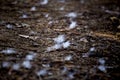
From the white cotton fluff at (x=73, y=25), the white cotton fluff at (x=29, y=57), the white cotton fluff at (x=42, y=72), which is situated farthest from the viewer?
the white cotton fluff at (x=73, y=25)

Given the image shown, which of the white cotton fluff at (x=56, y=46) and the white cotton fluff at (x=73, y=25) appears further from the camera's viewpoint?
the white cotton fluff at (x=73, y=25)

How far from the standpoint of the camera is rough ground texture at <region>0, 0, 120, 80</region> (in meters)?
1.51

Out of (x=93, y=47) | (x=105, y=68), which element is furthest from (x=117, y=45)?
(x=105, y=68)

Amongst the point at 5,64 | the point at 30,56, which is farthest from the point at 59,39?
the point at 5,64

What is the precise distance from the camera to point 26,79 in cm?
141

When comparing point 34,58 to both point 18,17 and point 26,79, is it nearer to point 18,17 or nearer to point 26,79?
point 26,79

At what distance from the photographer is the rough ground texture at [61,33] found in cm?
151

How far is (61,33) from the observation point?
2.03m

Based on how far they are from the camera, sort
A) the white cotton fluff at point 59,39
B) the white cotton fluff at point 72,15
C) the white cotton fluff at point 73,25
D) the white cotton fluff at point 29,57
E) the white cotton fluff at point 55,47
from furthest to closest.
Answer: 1. the white cotton fluff at point 72,15
2. the white cotton fluff at point 73,25
3. the white cotton fluff at point 59,39
4. the white cotton fluff at point 55,47
5. the white cotton fluff at point 29,57

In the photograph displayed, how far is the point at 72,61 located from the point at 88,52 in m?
0.21

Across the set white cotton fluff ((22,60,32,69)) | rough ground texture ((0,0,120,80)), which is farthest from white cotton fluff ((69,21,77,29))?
white cotton fluff ((22,60,32,69))

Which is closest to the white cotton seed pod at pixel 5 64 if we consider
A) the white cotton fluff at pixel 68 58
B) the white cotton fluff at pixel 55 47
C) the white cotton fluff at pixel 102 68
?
the white cotton fluff at pixel 55 47

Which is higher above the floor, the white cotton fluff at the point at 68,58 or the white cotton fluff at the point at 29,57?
the white cotton fluff at the point at 29,57

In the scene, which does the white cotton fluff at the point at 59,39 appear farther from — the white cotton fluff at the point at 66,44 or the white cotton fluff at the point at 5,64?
the white cotton fluff at the point at 5,64
